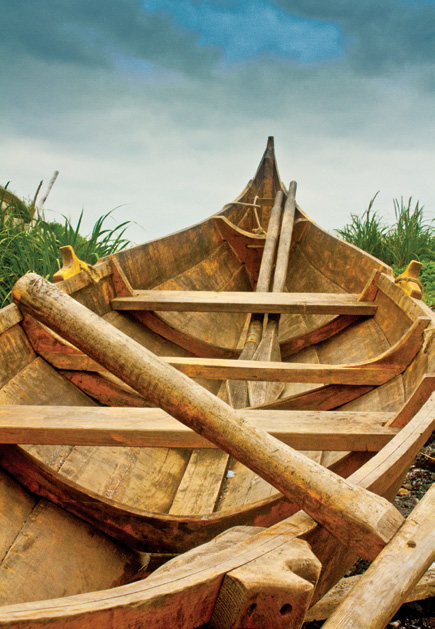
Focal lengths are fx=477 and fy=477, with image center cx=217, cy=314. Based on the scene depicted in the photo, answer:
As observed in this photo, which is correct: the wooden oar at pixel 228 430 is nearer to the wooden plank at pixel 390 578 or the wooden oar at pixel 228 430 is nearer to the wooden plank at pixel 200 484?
the wooden plank at pixel 390 578

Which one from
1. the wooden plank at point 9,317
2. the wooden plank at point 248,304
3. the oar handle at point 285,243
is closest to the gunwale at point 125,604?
Result: the wooden plank at point 9,317

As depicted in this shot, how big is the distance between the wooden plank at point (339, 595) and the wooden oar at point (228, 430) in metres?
0.69

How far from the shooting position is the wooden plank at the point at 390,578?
0.70 m

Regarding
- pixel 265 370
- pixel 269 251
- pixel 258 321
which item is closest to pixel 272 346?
pixel 258 321

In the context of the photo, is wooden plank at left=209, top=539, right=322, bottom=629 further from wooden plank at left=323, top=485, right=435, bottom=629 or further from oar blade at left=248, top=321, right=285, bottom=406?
oar blade at left=248, top=321, right=285, bottom=406

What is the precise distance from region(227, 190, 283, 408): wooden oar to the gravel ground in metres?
0.88

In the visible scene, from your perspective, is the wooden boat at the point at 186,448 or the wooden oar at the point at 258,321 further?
the wooden oar at the point at 258,321

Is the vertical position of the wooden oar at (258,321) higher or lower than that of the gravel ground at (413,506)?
higher

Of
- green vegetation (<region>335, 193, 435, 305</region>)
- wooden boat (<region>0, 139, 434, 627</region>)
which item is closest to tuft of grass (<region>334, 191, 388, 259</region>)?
green vegetation (<region>335, 193, 435, 305</region>)

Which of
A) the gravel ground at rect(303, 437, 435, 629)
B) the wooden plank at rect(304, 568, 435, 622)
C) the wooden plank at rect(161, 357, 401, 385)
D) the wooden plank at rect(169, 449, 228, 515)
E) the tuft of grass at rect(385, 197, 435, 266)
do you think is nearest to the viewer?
the wooden plank at rect(304, 568, 435, 622)

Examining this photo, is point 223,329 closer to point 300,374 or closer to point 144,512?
point 300,374

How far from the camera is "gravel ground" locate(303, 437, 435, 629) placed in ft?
5.22

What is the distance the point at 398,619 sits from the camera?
5.31 ft

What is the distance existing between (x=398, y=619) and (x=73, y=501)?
1166 mm
